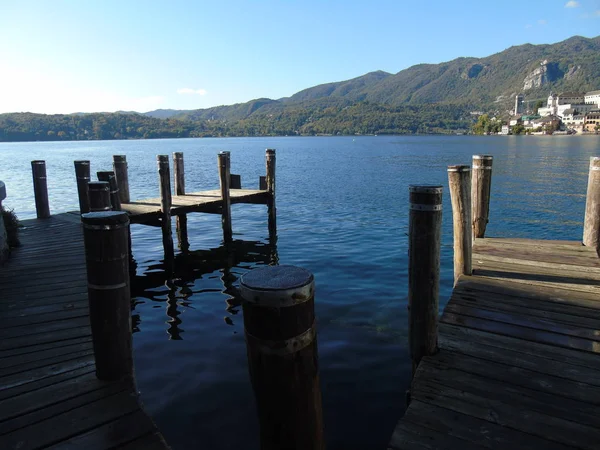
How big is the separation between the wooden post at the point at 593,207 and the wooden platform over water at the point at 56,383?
751 centimetres

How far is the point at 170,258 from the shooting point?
13.3 m

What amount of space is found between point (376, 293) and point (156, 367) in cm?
538

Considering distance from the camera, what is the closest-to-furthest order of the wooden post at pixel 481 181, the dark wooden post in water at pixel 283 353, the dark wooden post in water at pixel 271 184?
the dark wooden post in water at pixel 283 353
the wooden post at pixel 481 181
the dark wooden post in water at pixel 271 184

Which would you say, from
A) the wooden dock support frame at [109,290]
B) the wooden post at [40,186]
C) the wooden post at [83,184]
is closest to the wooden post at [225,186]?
the wooden post at [83,184]

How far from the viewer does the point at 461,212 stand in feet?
20.1

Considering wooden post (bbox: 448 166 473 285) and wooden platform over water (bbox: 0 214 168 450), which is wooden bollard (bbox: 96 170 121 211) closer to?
wooden platform over water (bbox: 0 214 168 450)

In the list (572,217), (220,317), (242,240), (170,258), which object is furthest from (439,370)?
(572,217)

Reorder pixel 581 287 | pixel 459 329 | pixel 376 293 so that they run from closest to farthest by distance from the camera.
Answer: pixel 459 329 → pixel 581 287 → pixel 376 293

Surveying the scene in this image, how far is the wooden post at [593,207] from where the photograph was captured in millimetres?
7250

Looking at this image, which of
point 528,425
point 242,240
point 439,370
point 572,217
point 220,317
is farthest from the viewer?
point 572,217

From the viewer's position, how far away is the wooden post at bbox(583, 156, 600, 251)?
7250 mm

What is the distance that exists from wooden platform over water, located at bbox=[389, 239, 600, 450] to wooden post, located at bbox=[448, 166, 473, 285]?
0.33 metres

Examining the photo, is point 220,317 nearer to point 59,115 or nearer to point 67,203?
point 67,203

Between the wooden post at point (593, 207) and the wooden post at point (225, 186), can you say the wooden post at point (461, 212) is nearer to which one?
the wooden post at point (593, 207)
